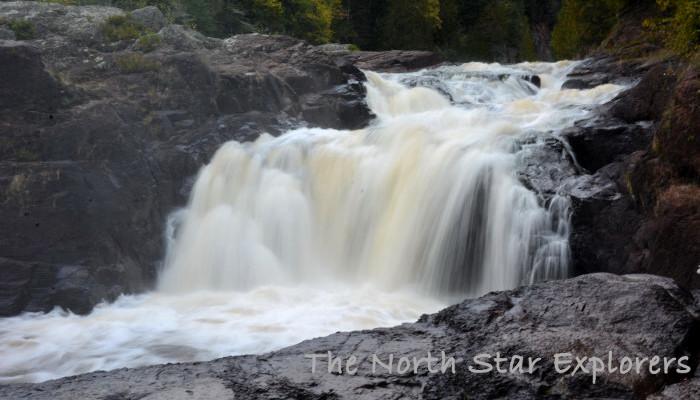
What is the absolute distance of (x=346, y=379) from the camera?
12.9ft

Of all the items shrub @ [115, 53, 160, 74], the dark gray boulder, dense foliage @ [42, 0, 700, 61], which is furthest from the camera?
dense foliage @ [42, 0, 700, 61]

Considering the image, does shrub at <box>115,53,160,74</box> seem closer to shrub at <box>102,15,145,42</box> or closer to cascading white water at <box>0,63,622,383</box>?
shrub at <box>102,15,145,42</box>

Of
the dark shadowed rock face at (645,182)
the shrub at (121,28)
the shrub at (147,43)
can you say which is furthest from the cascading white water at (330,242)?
the shrub at (121,28)

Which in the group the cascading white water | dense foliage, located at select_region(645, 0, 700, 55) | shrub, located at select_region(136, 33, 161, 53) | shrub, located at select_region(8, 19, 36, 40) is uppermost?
shrub, located at select_region(8, 19, 36, 40)

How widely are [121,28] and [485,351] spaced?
40.9ft

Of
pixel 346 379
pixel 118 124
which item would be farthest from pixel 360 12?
pixel 346 379

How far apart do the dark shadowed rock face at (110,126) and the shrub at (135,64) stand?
0.8 inches

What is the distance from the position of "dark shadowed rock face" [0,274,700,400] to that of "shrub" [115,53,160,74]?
31.7 feet

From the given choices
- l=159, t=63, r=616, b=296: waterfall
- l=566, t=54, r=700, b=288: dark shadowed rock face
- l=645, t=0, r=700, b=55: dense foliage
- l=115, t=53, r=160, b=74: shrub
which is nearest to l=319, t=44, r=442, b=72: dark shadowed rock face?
l=159, t=63, r=616, b=296: waterfall

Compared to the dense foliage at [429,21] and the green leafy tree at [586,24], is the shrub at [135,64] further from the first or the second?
the green leafy tree at [586,24]

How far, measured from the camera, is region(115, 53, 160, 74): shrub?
41.8 feet

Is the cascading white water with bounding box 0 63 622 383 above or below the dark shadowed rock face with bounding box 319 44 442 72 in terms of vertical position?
below

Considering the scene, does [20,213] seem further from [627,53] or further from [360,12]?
[360,12]

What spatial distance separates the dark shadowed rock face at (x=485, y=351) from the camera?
12.1 feet
